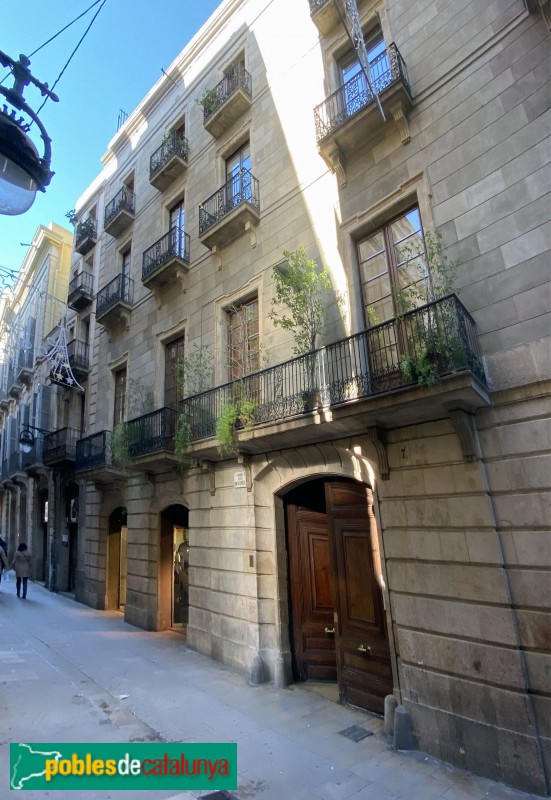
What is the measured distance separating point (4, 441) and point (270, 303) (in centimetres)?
2452

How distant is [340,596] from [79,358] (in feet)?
44.3

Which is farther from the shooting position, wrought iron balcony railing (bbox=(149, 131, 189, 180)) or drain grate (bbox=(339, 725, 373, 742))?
wrought iron balcony railing (bbox=(149, 131, 189, 180))

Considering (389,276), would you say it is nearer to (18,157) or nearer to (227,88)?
(18,157)

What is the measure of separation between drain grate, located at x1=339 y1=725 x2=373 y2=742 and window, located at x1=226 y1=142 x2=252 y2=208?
9.95 metres

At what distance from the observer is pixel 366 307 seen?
7578 mm

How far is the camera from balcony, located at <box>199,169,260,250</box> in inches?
383

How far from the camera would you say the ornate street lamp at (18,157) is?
278 cm

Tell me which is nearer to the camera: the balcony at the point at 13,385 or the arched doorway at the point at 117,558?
the arched doorway at the point at 117,558

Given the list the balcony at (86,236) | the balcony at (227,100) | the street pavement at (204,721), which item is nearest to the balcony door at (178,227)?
the balcony at (227,100)

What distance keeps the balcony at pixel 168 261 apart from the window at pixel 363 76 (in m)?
5.33

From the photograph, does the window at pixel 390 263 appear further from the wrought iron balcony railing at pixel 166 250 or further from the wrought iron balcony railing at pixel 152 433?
the wrought iron balcony railing at pixel 166 250

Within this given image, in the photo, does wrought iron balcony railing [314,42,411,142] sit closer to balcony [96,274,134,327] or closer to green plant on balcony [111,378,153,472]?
green plant on balcony [111,378,153,472]

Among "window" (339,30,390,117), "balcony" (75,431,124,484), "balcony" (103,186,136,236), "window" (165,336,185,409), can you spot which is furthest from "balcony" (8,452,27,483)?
"window" (339,30,390,117)

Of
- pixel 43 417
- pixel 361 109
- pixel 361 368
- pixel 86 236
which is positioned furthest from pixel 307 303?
pixel 43 417
